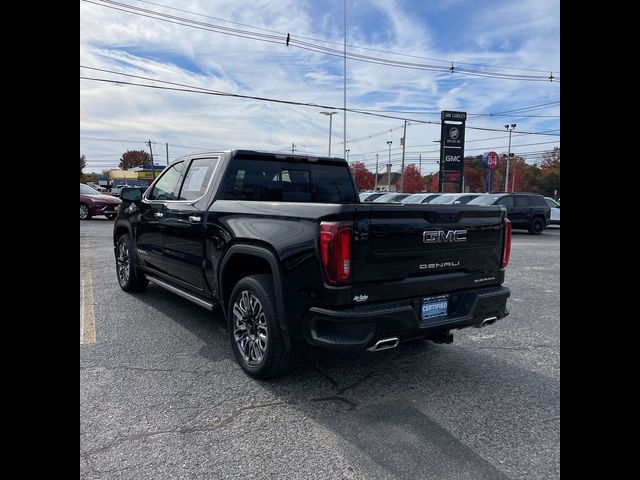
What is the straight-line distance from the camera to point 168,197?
548 centimetres

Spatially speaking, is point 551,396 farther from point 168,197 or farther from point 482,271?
point 168,197

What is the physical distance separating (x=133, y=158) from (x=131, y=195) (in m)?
120

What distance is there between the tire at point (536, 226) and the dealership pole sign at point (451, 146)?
10.9 metres

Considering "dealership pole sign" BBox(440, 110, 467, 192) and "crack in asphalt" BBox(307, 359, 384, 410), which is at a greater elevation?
"dealership pole sign" BBox(440, 110, 467, 192)

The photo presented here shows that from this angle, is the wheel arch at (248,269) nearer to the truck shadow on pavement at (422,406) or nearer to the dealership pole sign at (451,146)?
the truck shadow on pavement at (422,406)

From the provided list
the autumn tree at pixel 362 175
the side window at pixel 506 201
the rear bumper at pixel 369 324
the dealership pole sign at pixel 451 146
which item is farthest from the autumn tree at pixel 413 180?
the rear bumper at pixel 369 324

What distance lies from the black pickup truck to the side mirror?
1471mm

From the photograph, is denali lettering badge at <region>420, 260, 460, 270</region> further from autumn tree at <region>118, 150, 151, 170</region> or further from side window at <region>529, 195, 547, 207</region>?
autumn tree at <region>118, 150, 151, 170</region>

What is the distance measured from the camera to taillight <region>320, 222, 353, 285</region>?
3080 millimetres

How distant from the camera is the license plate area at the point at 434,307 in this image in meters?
3.50

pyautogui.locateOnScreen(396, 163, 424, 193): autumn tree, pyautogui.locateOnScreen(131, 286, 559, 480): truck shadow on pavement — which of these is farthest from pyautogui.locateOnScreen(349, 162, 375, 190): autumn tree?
pyautogui.locateOnScreen(131, 286, 559, 480): truck shadow on pavement
